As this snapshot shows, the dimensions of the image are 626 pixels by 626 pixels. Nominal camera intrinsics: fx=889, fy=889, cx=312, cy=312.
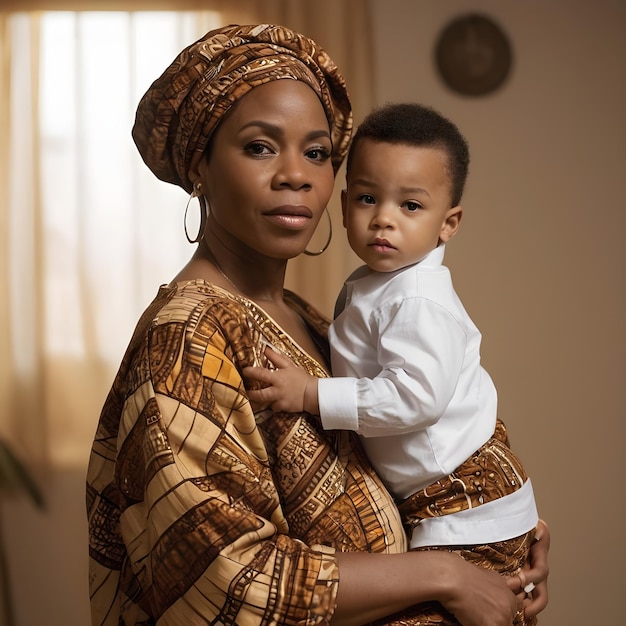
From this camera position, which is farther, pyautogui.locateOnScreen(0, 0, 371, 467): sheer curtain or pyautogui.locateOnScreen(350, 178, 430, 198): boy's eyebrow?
pyautogui.locateOnScreen(0, 0, 371, 467): sheer curtain

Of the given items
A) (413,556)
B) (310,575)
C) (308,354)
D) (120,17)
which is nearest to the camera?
(310,575)

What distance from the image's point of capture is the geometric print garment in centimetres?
120

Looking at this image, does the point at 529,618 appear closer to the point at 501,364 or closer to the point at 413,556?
the point at 413,556

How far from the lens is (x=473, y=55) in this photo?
3867mm

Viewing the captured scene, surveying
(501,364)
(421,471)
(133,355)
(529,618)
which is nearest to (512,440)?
(501,364)

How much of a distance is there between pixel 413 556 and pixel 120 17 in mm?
3128

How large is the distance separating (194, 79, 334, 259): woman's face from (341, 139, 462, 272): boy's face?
9 centimetres

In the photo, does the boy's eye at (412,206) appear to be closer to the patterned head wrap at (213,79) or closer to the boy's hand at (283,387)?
the patterned head wrap at (213,79)

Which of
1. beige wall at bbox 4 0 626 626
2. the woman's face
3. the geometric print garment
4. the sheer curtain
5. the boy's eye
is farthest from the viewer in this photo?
beige wall at bbox 4 0 626 626

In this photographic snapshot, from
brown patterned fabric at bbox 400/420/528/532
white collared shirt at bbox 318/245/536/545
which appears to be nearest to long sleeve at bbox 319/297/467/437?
white collared shirt at bbox 318/245/536/545

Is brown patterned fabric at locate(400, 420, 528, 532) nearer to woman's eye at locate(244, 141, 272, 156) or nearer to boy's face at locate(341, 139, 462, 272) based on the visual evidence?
boy's face at locate(341, 139, 462, 272)

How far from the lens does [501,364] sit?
394cm

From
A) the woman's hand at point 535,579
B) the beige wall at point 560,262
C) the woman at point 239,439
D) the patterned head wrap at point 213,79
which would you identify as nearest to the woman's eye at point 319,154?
the woman at point 239,439

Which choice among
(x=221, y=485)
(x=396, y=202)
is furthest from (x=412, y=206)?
(x=221, y=485)
